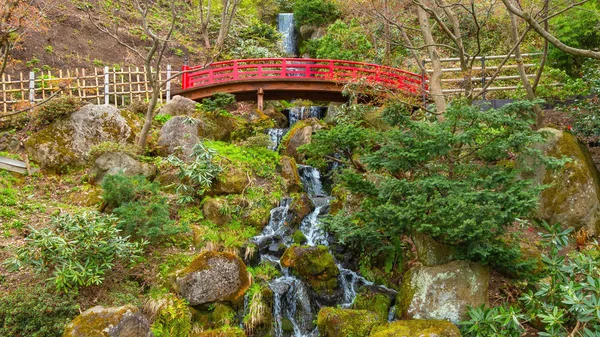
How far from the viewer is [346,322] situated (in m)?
6.93

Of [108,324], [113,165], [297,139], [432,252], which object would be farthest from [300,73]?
[108,324]

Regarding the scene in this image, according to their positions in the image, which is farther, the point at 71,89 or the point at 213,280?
the point at 71,89

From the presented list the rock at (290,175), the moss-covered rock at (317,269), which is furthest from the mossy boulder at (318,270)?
the rock at (290,175)

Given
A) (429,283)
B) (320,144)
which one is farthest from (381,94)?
(429,283)

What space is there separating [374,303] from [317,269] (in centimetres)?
133

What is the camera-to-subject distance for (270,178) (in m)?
11.8

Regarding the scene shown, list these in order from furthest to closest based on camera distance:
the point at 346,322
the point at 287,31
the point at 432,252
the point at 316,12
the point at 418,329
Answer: the point at 287,31
the point at 316,12
the point at 432,252
the point at 346,322
the point at 418,329

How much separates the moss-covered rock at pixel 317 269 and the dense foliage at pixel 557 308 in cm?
268

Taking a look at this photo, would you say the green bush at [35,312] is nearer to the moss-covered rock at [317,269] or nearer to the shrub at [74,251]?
the shrub at [74,251]

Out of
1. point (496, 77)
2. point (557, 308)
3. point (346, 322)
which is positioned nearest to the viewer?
point (557, 308)

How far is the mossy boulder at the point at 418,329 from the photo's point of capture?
20.3 ft

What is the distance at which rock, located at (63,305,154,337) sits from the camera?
586cm

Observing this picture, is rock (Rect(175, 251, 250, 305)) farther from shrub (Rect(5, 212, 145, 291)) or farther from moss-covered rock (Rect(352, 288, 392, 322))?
moss-covered rock (Rect(352, 288, 392, 322))

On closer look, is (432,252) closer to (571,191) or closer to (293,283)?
(293,283)
